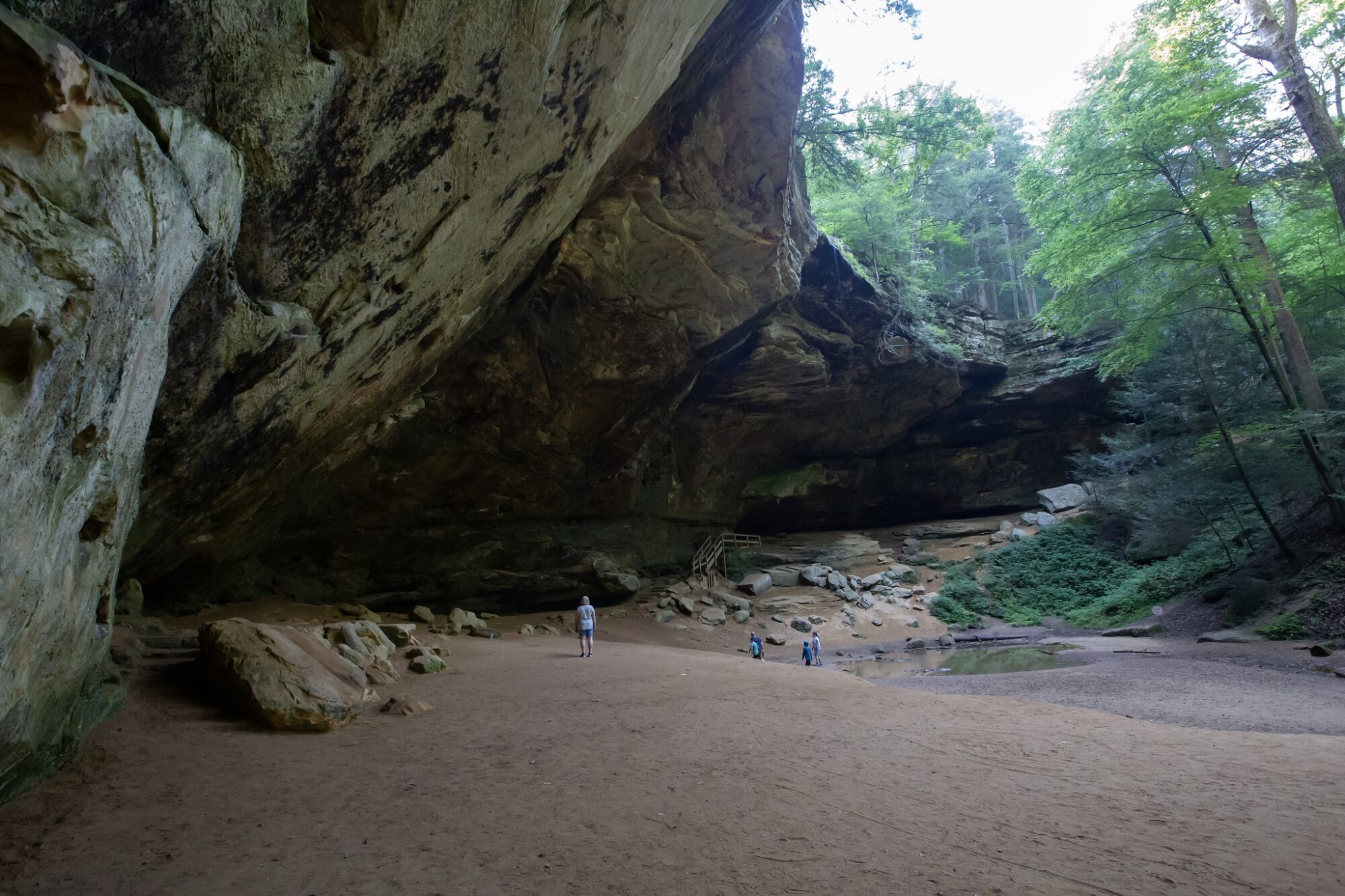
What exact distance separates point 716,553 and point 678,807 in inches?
722

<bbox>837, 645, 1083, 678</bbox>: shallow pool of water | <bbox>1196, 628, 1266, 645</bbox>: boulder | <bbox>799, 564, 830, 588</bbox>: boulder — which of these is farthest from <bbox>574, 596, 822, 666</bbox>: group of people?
<bbox>1196, 628, 1266, 645</bbox>: boulder

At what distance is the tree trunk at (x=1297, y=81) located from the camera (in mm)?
13172

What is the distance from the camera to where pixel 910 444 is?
2595cm

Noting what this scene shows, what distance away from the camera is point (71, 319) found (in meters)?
3.01

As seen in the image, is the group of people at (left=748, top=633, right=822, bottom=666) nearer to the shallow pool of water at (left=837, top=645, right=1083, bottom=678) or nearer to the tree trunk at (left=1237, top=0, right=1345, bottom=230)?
the shallow pool of water at (left=837, top=645, right=1083, bottom=678)

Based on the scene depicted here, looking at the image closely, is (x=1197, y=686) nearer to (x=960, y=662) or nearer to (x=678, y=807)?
(x=960, y=662)

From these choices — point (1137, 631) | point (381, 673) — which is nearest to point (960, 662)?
point (1137, 631)

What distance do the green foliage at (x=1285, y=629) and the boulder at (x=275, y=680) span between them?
15039 mm

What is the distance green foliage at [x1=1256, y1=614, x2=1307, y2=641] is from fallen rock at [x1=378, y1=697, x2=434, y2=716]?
14.4 meters

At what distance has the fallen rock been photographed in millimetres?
6426

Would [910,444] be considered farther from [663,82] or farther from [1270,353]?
[663,82]

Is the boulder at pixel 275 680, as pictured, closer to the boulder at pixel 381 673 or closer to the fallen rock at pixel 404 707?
the fallen rock at pixel 404 707

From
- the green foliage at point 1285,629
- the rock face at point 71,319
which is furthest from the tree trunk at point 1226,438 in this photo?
the rock face at point 71,319

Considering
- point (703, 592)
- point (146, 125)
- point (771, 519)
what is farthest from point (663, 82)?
point (771, 519)
